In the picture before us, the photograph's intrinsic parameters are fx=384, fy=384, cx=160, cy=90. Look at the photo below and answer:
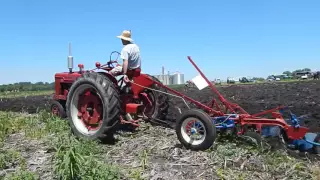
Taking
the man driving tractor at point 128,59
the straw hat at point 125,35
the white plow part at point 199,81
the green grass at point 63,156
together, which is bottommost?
the green grass at point 63,156

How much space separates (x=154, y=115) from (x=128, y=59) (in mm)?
1529

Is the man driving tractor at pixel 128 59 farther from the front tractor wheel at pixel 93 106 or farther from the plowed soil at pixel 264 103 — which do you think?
the plowed soil at pixel 264 103

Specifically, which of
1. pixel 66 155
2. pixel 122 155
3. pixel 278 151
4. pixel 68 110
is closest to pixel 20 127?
pixel 68 110

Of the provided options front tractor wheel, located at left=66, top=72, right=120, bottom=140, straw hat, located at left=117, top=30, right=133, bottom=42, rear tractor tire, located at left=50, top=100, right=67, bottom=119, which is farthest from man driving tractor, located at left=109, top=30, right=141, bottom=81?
rear tractor tire, located at left=50, top=100, right=67, bottom=119

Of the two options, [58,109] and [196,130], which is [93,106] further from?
[58,109]

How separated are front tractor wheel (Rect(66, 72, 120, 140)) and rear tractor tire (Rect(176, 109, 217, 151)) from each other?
107 centimetres

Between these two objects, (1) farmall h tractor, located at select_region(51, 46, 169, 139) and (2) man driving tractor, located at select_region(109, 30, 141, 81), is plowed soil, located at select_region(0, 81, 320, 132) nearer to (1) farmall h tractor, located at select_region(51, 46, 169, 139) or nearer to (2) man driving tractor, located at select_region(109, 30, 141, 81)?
(1) farmall h tractor, located at select_region(51, 46, 169, 139)

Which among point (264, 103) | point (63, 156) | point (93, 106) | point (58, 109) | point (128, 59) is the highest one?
point (128, 59)

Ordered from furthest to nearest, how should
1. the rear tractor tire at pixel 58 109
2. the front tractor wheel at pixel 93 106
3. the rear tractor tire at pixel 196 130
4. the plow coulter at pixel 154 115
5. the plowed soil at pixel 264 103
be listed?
the plowed soil at pixel 264 103 → the rear tractor tire at pixel 58 109 → the front tractor wheel at pixel 93 106 → the plow coulter at pixel 154 115 → the rear tractor tire at pixel 196 130

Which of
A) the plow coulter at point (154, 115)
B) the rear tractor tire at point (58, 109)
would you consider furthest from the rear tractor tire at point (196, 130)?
the rear tractor tire at point (58, 109)

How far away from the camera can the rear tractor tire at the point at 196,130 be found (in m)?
5.29

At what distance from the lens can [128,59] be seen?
6688 millimetres

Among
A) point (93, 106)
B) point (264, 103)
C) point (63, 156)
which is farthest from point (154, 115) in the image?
point (264, 103)

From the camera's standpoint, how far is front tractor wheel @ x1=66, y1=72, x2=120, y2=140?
5930 millimetres
